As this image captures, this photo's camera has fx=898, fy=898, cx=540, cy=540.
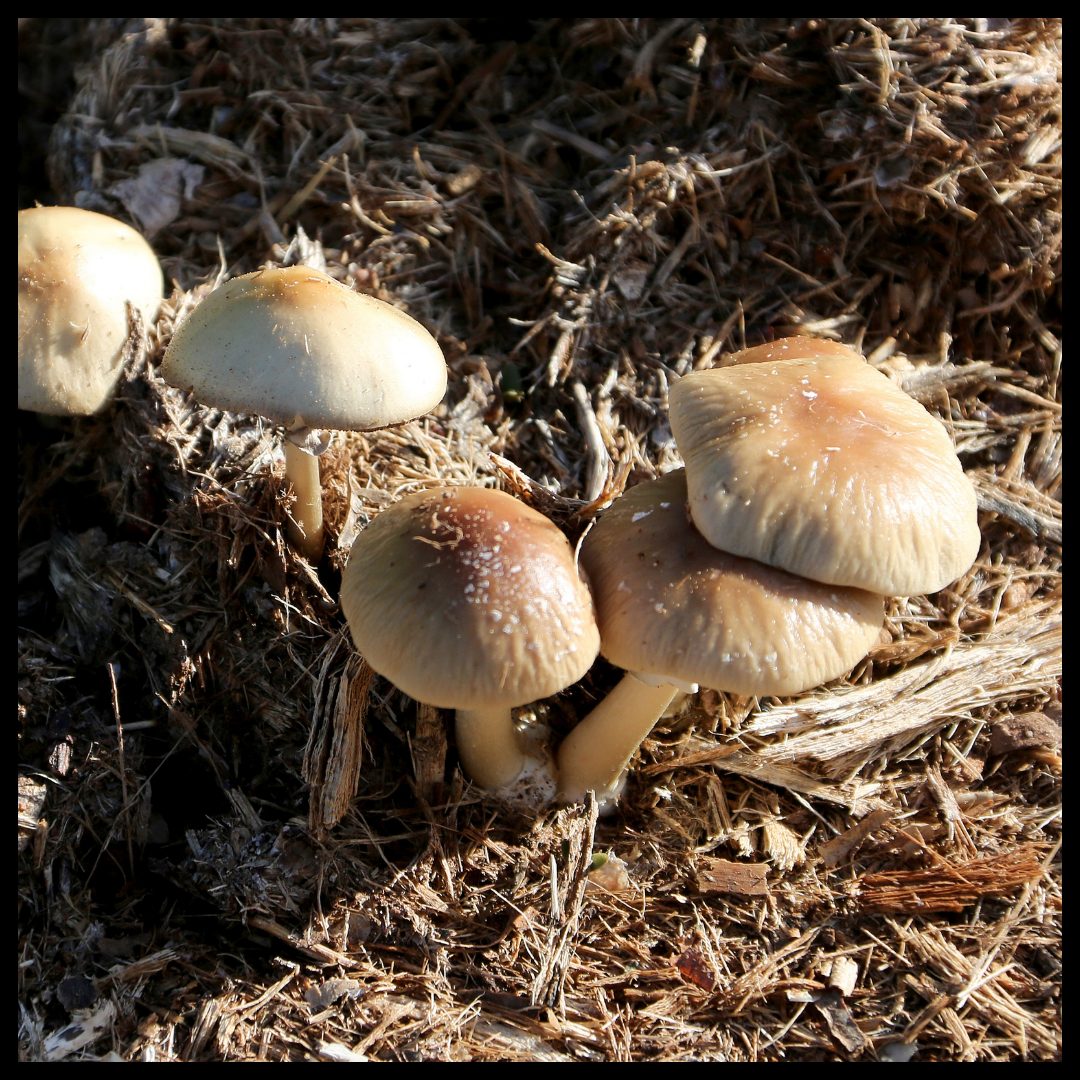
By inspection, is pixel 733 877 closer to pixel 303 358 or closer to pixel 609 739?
pixel 609 739

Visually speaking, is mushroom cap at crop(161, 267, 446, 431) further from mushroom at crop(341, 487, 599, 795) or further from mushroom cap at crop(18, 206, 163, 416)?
mushroom cap at crop(18, 206, 163, 416)

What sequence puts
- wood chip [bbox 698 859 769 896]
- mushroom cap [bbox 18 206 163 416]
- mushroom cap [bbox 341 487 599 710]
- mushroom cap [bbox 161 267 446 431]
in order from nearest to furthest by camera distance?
mushroom cap [bbox 341 487 599 710]
mushroom cap [bbox 161 267 446 431]
wood chip [bbox 698 859 769 896]
mushroom cap [bbox 18 206 163 416]

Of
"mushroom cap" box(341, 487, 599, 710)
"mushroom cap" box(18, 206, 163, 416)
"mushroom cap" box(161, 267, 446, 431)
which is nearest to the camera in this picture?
"mushroom cap" box(341, 487, 599, 710)

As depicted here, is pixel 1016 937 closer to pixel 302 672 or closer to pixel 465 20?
pixel 302 672

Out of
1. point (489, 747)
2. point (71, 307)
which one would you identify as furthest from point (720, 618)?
point (71, 307)

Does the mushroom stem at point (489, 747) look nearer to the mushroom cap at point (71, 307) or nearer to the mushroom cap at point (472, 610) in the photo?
the mushroom cap at point (472, 610)

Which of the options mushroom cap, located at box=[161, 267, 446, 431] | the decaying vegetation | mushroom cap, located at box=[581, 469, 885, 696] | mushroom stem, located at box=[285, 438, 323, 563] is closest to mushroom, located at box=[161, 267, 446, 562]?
mushroom cap, located at box=[161, 267, 446, 431]
